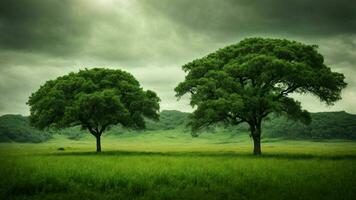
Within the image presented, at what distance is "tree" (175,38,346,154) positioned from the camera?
110 feet

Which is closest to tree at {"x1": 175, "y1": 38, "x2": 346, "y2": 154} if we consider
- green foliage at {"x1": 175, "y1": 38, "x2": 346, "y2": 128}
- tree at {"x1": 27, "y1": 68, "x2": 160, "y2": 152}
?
green foliage at {"x1": 175, "y1": 38, "x2": 346, "y2": 128}

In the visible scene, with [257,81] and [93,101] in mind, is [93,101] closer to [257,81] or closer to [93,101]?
[93,101]

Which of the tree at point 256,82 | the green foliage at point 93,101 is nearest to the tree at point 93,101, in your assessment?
the green foliage at point 93,101

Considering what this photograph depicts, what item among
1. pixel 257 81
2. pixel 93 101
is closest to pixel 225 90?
pixel 257 81

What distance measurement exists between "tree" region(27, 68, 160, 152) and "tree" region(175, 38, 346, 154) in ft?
31.1

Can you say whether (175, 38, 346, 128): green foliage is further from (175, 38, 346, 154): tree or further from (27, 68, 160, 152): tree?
(27, 68, 160, 152): tree

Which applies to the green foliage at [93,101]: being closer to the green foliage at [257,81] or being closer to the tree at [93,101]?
the tree at [93,101]

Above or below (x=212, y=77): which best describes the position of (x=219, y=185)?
below

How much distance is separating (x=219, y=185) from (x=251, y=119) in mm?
24734

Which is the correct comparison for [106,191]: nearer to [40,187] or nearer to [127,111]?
[40,187]

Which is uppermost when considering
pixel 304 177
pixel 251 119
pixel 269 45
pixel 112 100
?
pixel 269 45

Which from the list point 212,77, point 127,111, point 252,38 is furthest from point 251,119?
point 127,111

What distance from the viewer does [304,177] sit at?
53.8 feet

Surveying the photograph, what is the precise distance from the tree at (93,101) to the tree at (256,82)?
9468 mm
